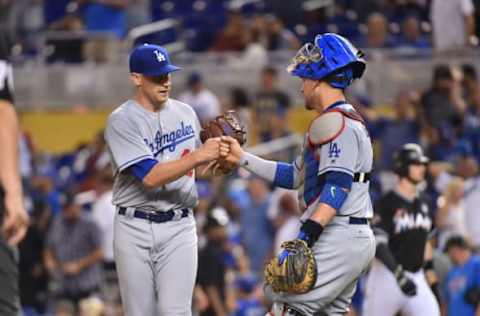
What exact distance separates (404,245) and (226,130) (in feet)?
8.00

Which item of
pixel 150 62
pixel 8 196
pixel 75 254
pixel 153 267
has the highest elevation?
pixel 150 62

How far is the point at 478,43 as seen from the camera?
55.7ft

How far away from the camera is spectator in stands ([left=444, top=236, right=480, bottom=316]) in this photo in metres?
11.9

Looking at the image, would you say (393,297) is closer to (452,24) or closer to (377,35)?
(452,24)

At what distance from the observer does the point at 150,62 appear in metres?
7.29

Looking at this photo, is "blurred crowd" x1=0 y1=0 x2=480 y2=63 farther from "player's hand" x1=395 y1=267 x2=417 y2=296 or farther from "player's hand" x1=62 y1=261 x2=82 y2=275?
"player's hand" x1=395 y1=267 x2=417 y2=296

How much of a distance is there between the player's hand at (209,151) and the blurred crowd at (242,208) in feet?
16.8

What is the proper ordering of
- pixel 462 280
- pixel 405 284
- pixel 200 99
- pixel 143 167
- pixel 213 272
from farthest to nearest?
pixel 200 99, pixel 213 272, pixel 462 280, pixel 405 284, pixel 143 167

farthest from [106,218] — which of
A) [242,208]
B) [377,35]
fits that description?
[377,35]

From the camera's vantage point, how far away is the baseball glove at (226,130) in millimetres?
7309

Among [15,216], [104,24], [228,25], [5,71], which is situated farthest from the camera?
[104,24]

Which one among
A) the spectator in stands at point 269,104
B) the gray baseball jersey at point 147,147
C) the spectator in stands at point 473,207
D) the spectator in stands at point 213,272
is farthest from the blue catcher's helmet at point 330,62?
the spectator in stands at point 269,104

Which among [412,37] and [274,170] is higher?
[274,170]

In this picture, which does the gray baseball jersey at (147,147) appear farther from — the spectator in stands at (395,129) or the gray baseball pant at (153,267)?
the spectator in stands at (395,129)
